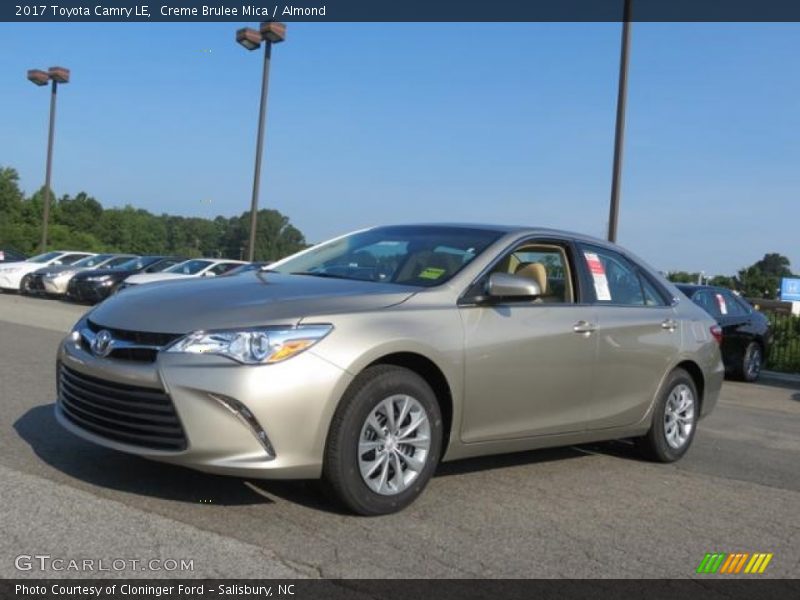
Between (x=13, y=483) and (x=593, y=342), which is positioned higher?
(x=593, y=342)

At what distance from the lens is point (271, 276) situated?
16.9ft

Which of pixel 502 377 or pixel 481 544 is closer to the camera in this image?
pixel 481 544

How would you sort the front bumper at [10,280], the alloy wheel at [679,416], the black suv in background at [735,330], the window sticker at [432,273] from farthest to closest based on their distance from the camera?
1. the front bumper at [10,280]
2. the black suv in background at [735,330]
3. the alloy wheel at [679,416]
4. the window sticker at [432,273]

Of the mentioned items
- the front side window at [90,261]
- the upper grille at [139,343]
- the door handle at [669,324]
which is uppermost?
the front side window at [90,261]

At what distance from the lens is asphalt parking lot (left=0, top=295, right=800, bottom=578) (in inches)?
144

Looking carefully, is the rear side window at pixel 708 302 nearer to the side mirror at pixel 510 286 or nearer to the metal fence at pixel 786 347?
the metal fence at pixel 786 347

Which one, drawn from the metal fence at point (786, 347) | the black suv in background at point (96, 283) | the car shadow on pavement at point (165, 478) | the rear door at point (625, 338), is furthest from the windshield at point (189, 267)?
the rear door at point (625, 338)

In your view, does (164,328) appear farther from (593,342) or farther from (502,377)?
(593,342)

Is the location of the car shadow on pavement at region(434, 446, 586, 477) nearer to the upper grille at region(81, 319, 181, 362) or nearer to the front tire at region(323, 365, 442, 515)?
the front tire at region(323, 365, 442, 515)

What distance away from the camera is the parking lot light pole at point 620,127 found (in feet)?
52.4

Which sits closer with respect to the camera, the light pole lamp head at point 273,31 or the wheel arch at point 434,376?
the wheel arch at point 434,376

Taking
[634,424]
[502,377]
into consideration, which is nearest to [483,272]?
[502,377]

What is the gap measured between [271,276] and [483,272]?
50.1 inches

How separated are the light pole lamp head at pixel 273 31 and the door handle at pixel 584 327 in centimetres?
2037
